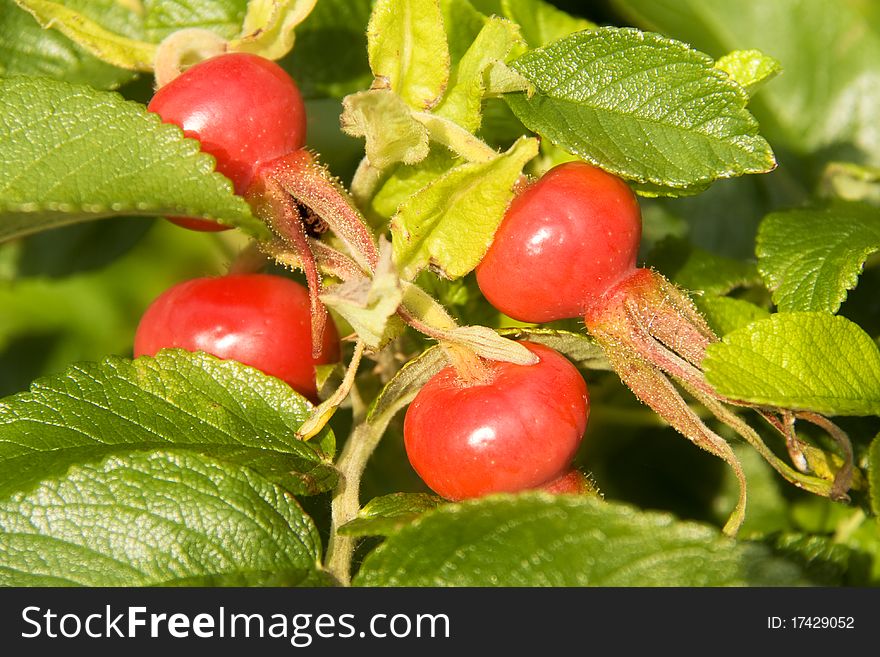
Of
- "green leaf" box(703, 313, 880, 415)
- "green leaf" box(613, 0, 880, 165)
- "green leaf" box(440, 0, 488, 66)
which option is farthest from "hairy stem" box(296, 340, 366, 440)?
"green leaf" box(613, 0, 880, 165)

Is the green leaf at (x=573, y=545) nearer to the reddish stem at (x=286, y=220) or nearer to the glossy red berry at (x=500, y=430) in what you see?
the glossy red berry at (x=500, y=430)

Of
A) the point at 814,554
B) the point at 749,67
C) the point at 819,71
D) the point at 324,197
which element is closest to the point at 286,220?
the point at 324,197

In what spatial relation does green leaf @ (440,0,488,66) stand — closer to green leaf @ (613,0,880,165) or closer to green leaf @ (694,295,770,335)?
green leaf @ (694,295,770,335)

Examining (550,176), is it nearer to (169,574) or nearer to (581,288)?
(581,288)

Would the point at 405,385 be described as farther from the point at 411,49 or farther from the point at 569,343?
the point at 411,49

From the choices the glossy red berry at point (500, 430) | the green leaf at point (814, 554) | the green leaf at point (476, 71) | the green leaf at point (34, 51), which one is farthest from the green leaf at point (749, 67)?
the green leaf at point (34, 51)
